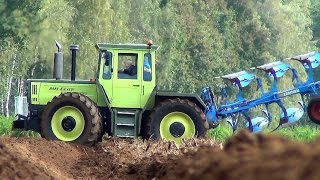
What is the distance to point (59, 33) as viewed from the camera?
161ft

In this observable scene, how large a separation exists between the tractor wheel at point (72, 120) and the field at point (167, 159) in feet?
1.23

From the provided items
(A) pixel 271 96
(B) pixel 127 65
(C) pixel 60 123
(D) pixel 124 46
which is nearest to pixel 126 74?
(B) pixel 127 65

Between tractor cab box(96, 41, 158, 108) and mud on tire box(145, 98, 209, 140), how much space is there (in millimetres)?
425

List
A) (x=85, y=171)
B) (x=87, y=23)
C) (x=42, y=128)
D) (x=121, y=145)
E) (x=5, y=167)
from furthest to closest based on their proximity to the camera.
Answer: (x=87, y=23)
(x=42, y=128)
(x=121, y=145)
(x=85, y=171)
(x=5, y=167)

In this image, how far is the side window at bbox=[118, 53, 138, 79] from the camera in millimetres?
20359

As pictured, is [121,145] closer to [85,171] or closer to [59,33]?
[85,171]

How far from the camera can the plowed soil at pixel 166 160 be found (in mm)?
4723

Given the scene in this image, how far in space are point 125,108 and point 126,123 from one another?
36cm

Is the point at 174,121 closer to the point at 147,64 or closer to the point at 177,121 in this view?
the point at 177,121

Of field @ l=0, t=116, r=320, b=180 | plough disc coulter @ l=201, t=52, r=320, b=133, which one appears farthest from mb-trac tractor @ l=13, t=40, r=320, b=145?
plough disc coulter @ l=201, t=52, r=320, b=133

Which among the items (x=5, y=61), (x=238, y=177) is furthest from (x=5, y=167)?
(x=5, y=61)

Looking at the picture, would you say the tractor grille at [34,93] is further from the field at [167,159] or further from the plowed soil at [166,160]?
the plowed soil at [166,160]

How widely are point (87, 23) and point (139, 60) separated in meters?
32.2

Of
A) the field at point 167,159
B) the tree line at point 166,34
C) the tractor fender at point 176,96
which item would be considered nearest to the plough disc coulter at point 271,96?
the tractor fender at point 176,96
